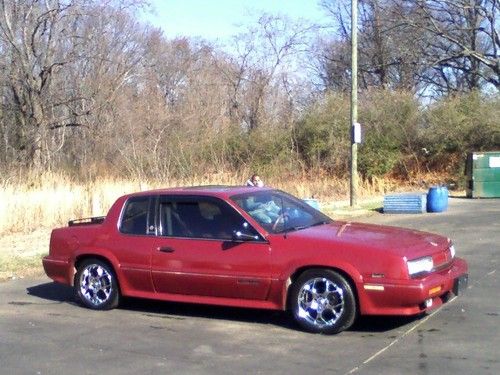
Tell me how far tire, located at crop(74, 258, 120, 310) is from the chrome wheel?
2.47 m

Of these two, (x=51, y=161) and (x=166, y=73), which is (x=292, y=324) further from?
(x=166, y=73)

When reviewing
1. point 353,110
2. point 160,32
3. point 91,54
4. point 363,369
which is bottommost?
point 363,369

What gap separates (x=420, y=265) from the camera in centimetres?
796

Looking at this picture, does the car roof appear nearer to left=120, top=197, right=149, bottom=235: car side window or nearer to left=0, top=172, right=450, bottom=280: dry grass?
left=120, top=197, right=149, bottom=235: car side window

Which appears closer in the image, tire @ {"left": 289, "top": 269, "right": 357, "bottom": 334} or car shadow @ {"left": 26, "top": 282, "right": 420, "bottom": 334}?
tire @ {"left": 289, "top": 269, "right": 357, "bottom": 334}

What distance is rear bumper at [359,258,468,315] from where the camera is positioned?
305 inches

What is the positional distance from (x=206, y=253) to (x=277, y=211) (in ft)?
3.17

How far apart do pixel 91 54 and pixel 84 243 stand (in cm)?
3072

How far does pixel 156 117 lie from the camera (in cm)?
4228

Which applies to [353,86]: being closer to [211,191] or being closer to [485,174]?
[485,174]

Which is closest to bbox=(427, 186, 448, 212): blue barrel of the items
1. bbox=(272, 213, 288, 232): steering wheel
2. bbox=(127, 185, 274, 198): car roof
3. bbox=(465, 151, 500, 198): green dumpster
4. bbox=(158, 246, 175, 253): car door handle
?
bbox=(465, 151, 500, 198): green dumpster

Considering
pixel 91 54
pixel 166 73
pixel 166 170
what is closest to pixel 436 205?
pixel 166 170

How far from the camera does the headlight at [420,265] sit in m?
7.84

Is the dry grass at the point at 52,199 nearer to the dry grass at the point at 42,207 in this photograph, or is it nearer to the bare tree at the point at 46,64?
the dry grass at the point at 42,207
